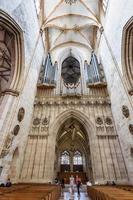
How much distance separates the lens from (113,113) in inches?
472

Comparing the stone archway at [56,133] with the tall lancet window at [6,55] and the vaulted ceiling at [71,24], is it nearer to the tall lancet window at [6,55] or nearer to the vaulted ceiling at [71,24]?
the tall lancet window at [6,55]

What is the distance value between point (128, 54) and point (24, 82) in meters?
7.28

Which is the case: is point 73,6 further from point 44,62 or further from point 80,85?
point 80,85

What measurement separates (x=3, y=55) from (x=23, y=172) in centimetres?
854

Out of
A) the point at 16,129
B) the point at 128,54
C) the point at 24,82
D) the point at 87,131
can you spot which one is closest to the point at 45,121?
the point at 16,129

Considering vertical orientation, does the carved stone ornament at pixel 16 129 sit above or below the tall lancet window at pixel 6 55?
below

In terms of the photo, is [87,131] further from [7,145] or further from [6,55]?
Result: [6,55]

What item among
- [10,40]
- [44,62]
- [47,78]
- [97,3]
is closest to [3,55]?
[10,40]

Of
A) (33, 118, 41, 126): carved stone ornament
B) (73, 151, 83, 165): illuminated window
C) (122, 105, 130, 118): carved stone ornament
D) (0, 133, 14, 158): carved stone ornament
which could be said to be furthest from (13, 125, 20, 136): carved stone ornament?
(73, 151, 83, 165): illuminated window

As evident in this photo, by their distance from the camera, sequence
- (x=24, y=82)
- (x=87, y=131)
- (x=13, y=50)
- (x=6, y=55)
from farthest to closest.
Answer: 1. (x=87, y=131)
2. (x=6, y=55)
3. (x=24, y=82)
4. (x=13, y=50)

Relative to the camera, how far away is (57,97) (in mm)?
13398

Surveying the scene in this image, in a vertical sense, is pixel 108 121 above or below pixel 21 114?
above

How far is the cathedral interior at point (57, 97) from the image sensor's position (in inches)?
368

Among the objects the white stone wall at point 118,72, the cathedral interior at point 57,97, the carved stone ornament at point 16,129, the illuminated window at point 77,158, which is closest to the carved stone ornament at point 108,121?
the cathedral interior at point 57,97
